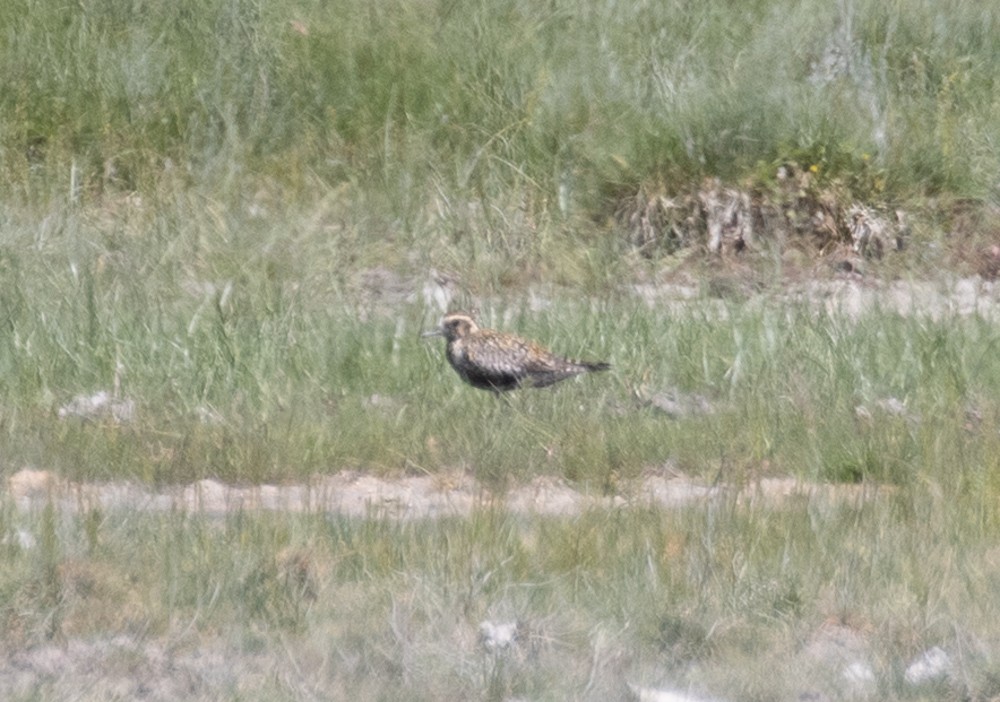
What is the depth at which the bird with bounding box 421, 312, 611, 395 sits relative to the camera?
28.9ft

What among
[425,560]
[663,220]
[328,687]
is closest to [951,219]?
[663,220]

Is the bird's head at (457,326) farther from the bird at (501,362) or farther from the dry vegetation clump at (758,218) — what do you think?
the dry vegetation clump at (758,218)

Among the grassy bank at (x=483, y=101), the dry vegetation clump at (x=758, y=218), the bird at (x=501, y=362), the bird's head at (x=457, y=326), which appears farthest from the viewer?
the grassy bank at (x=483, y=101)

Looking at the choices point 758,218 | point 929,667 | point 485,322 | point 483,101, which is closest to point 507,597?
point 929,667

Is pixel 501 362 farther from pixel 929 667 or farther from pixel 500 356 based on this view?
pixel 929 667

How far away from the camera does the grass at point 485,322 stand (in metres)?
5.39

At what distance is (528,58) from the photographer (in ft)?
46.7

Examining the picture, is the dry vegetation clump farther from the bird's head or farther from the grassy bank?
the bird's head

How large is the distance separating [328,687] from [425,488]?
2.75 meters

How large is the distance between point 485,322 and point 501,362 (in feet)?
5.71

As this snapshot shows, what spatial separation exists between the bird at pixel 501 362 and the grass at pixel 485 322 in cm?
18

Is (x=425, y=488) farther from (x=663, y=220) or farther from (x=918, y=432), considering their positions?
(x=663, y=220)

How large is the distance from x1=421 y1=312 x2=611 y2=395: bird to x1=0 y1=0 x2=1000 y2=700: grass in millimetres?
183

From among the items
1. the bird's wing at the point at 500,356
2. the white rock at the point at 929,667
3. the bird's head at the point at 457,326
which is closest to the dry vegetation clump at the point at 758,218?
the bird's head at the point at 457,326
